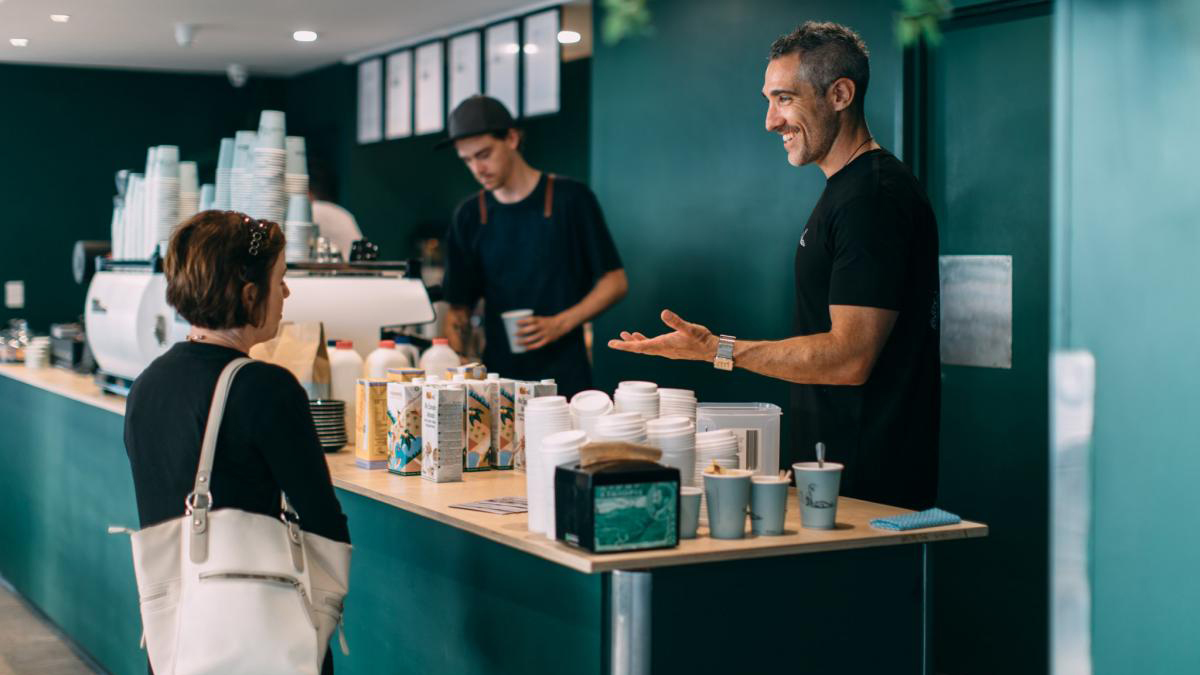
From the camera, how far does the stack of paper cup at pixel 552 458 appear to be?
6.15ft

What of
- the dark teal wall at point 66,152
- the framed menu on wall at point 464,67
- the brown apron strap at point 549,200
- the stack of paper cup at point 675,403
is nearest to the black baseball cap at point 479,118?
the brown apron strap at point 549,200

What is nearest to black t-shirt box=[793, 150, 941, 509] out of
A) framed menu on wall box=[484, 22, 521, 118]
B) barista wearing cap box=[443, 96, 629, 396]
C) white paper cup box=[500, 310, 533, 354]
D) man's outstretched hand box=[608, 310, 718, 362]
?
man's outstretched hand box=[608, 310, 718, 362]

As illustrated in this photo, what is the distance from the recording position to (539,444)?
2.00 metres

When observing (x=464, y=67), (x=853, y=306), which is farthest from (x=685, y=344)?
(x=464, y=67)

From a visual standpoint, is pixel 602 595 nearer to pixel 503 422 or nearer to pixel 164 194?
pixel 503 422

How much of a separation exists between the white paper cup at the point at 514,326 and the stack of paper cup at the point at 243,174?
2.70 ft

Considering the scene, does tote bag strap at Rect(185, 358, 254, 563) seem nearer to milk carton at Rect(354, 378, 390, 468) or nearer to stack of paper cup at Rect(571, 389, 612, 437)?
stack of paper cup at Rect(571, 389, 612, 437)

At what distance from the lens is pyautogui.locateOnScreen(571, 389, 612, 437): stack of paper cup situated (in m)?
2.08

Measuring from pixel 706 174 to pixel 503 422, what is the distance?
7.71ft

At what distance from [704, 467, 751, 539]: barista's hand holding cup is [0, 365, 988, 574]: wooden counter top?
0.02 m

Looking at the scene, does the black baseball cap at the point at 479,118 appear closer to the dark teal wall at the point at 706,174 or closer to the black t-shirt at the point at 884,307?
the dark teal wall at the point at 706,174

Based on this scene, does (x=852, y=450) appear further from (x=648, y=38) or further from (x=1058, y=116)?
(x=648, y=38)

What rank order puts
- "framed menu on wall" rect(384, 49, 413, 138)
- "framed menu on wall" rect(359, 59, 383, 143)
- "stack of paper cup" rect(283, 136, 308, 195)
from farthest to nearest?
"framed menu on wall" rect(359, 59, 383, 143) → "framed menu on wall" rect(384, 49, 413, 138) → "stack of paper cup" rect(283, 136, 308, 195)

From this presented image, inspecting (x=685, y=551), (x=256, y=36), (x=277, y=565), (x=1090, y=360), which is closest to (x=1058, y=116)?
(x=1090, y=360)
